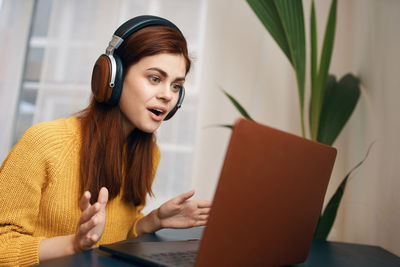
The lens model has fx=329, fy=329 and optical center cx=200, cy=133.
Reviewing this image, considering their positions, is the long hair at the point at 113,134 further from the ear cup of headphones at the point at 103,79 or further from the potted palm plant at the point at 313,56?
the potted palm plant at the point at 313,56

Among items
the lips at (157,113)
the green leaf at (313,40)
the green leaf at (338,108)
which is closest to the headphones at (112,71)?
the lips at (157,113)

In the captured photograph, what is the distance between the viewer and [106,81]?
2.90 ft

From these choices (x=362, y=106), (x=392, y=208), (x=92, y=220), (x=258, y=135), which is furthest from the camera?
(x=362, y=106)

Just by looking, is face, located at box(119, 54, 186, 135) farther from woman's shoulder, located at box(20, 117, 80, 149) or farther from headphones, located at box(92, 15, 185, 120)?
woman's shoulder, located at box(20, 117, 80, 149)

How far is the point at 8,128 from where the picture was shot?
2178mm

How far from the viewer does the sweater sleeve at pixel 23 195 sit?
73cm

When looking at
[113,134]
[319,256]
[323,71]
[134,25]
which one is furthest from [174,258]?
[323,71]

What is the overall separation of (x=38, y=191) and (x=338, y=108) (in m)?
1.18

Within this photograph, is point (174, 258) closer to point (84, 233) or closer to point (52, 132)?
point (84, 233)

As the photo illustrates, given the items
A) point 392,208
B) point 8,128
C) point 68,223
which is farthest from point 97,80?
point 8,128

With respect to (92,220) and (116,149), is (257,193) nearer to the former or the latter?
(92,220)

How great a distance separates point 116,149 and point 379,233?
→ 0.95 m

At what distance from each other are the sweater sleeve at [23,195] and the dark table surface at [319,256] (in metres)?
0.23

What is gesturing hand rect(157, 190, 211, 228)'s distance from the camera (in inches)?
36.9
